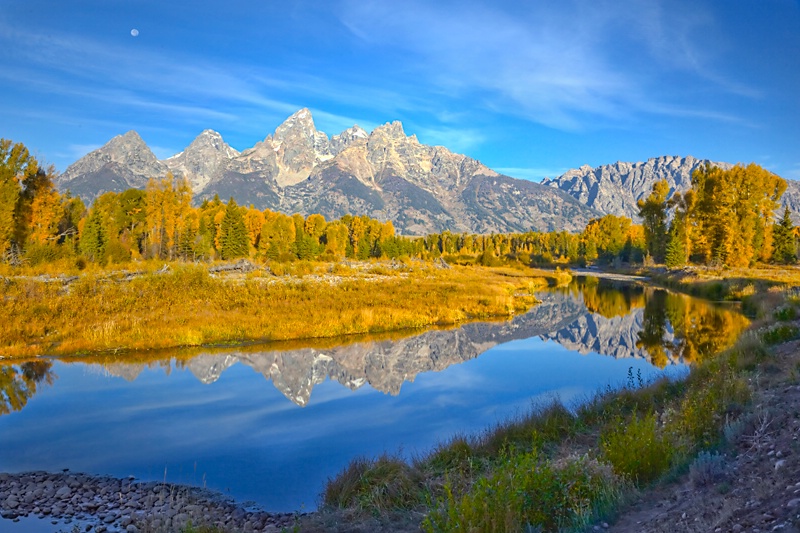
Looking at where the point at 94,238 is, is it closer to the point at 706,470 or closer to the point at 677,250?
the point at 706,470

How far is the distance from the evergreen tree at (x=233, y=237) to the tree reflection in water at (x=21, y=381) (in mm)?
55101

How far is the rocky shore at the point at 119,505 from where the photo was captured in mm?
7992

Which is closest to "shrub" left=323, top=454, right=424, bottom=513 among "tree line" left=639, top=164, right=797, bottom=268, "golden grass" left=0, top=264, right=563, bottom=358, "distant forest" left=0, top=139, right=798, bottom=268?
"golden grass" left=0, top=264, right=563, bottom=358

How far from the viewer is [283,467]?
36.2 ft

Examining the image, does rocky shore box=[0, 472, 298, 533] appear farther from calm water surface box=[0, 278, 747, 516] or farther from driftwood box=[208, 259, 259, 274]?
driftwood box=[208, 259, 259, 274]

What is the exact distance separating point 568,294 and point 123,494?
4800 centimetres

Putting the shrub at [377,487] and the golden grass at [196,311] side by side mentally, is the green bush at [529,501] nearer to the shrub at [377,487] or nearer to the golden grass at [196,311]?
the shrub at [377,487]

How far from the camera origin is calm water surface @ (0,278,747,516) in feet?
36.8

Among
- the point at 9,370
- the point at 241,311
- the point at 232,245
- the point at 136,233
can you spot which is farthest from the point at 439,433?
the point at 136,233

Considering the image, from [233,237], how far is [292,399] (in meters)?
62.1

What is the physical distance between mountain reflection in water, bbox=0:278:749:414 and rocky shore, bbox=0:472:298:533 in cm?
642

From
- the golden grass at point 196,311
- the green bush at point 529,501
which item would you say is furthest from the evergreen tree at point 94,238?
the green bush at point 529,501

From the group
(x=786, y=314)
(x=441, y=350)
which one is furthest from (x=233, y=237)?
(x=786, y=314)

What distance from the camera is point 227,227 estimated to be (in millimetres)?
75125
